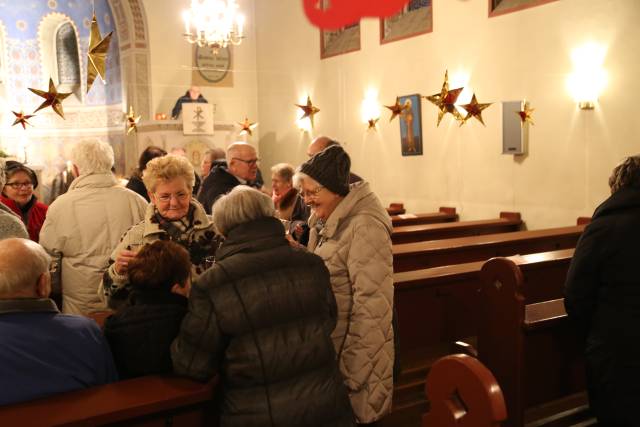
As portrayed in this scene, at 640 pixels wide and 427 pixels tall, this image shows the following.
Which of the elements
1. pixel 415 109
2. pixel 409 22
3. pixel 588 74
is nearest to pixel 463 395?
pixel 588 74

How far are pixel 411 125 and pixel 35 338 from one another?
761 cm

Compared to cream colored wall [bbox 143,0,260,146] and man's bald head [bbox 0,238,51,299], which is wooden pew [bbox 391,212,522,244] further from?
cream colored wall [bbox 143,0,260,146]

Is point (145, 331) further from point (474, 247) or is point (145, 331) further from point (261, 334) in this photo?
point (474, 247)

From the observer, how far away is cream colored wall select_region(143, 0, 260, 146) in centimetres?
1109

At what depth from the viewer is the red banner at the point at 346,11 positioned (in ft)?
30.3

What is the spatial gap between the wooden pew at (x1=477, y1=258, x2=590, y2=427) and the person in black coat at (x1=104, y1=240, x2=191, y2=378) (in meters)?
1.64

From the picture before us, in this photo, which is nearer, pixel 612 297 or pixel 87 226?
pixel 612 297

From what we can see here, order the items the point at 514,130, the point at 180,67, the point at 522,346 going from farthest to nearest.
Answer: the point at 180,67, the point at 514,130, the point at 522,346

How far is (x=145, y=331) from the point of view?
6.51 ft

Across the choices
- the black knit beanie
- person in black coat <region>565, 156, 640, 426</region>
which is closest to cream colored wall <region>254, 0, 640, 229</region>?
person in black coat <region>565, 156, 640, 426</region>

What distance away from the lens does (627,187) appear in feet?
8.09

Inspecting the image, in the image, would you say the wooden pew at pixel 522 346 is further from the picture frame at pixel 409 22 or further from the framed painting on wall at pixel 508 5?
the picture frame at pixel 409 22

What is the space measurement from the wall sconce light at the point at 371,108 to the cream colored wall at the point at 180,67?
3139 millimetres

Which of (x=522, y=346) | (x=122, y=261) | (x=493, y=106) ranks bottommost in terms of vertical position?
(x=522, y=346)
